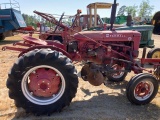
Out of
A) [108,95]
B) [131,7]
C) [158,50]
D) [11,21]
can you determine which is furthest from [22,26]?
[131,7]

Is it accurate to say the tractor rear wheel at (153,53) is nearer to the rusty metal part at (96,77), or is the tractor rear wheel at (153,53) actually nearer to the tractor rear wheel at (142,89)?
the tractor rear wheel at (142,89)

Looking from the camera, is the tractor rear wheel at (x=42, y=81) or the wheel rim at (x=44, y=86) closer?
the tractor rear wheel at (x=42, y=81)

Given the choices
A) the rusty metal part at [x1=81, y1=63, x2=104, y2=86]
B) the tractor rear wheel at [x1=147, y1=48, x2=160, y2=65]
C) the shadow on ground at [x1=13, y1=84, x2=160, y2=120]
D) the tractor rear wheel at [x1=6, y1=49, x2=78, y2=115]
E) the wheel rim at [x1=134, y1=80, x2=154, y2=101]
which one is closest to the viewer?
the tractor rear wheel at [x1=6, y1=49, x2=78, y2=115]

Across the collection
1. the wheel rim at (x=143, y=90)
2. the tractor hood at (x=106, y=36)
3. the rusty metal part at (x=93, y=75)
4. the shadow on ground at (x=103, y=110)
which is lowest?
the shadow on ground at (x=103, y=110)

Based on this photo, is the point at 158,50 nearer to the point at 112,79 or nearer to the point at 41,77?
the point at 112,79

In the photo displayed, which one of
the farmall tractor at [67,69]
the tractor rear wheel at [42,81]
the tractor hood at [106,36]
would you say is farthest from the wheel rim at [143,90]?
the tractor rear wheel at [42,81]

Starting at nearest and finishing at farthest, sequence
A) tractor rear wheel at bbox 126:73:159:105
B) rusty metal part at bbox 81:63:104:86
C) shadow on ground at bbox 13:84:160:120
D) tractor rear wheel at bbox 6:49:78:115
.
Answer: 1. tractor rear wheel at bbox 6:49:78:115
2. shadow on ground at bbox 13:84:160:120
3. tractor rear wheel at bbox 126:73:159:105
4. rusty metal part at bbox 81:63:104:86

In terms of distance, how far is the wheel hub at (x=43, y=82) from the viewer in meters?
3.28

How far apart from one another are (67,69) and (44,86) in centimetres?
51

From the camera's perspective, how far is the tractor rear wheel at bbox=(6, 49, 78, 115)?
3070 mm

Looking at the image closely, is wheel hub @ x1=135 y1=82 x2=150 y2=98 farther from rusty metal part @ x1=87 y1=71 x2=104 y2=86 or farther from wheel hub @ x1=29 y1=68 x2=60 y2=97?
wheel hub @ x1=29 y1=68 x2=60 y2=97

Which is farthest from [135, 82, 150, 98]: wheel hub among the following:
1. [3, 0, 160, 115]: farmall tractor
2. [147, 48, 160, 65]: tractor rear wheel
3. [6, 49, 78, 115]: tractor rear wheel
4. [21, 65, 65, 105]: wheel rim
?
[147, 48, 160, 65]: tractor rear wheel

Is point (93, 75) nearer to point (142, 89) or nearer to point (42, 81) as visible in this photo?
point (142, 89)

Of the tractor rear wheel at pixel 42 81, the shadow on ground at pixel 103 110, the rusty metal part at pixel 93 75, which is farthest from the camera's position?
the rusty metal part at pixel 93 75
